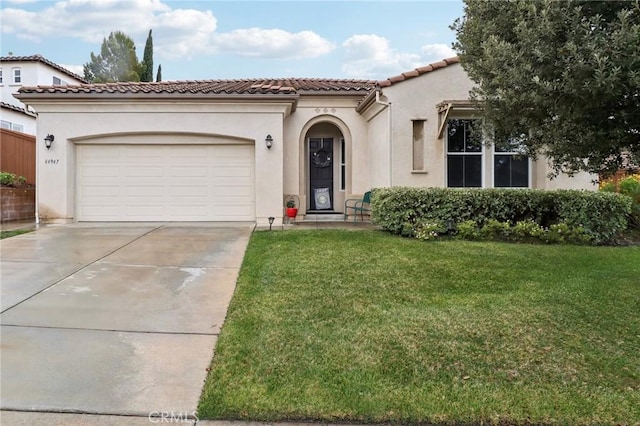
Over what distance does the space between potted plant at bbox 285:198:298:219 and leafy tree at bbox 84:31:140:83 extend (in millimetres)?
25370

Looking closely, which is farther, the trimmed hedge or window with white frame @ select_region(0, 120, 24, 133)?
window with white frame @ select_region(0, 120, 24, 133)

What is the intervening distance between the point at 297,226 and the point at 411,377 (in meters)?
8.03

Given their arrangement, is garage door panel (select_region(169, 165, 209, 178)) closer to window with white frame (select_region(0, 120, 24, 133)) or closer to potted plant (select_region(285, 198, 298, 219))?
potted plant (select_region(285, 198, 298, 219))

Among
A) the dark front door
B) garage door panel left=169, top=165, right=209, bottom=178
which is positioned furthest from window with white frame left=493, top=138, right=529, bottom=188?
garage door panel left=169, top=165, right=209, bottom=178

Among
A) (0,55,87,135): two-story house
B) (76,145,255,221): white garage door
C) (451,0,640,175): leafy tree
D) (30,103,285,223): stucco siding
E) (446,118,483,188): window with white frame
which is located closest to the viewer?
(451,0,640,175): leafy tree

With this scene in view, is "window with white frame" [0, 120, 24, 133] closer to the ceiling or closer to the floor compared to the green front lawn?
closer to the ceiling

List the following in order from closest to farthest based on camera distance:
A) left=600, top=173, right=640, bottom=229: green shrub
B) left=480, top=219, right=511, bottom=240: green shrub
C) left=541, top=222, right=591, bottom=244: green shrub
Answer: left=541, top=222, right=591, bottom=244: green shrub, left=480, top=219, right=511, bottom=240: green shrub, left=600, top=173, right=640, bottom=229: green shrub

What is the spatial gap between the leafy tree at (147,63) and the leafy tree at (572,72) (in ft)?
107

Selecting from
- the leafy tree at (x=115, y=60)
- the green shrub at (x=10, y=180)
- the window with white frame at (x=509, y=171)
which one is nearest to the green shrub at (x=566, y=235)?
the window with white frame at (x=509, y=171)

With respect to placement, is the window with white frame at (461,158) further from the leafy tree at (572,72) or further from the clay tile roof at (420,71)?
the leafy tree at (572,72)

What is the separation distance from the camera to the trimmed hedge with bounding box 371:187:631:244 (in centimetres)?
945

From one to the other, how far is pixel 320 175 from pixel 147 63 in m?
25.0

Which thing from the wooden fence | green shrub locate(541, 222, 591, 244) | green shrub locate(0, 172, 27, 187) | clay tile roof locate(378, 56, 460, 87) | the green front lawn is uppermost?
clay tile roof locate(378, 56, 460, 87)

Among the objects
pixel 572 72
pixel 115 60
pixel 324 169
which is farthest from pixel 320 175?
pixel 115 60
